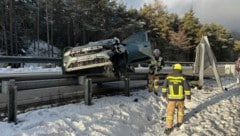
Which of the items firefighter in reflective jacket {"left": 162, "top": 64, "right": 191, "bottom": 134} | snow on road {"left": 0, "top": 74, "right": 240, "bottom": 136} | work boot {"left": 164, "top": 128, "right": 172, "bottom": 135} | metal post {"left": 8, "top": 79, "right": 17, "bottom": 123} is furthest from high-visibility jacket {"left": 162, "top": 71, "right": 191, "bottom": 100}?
metal post {"left": 8, "top": 79, "right": 17, "bottom": 123}

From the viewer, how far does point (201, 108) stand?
1222cm

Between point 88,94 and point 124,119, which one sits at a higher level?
point 88,94

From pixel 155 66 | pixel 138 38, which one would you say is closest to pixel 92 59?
pixel 155 66

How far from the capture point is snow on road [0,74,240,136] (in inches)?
314

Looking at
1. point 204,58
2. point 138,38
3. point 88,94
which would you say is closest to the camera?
point 88,94

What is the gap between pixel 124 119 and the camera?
379 inches

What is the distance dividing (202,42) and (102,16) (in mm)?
39496

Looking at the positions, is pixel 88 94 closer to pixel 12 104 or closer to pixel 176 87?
pixel 176 87

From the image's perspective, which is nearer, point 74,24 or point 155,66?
point 155,66

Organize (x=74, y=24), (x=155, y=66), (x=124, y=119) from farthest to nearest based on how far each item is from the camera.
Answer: (x=74, y=24) → (x=155, y=66) → (x=124, y=119)

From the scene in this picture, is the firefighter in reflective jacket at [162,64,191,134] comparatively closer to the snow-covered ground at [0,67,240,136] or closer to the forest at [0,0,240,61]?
the snow-covered ground at [0,67,240,136]

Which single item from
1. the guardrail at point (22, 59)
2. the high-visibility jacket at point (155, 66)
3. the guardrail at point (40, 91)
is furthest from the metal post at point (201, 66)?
the guardrail at point (22, 59)

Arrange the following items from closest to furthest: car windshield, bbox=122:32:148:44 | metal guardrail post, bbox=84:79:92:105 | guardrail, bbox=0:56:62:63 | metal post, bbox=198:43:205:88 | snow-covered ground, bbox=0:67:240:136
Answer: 1. snow-covered ground, bbox=0:67:240:136
2. metal guardrail post, bbox=84:79:92:105
3. car windshield, bbox=122:32:148:44
4. metal post, bbox=198:43:205:88
5. guardrail, bbox=0:56:62:63

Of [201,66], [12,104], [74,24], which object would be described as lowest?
[12,104]
